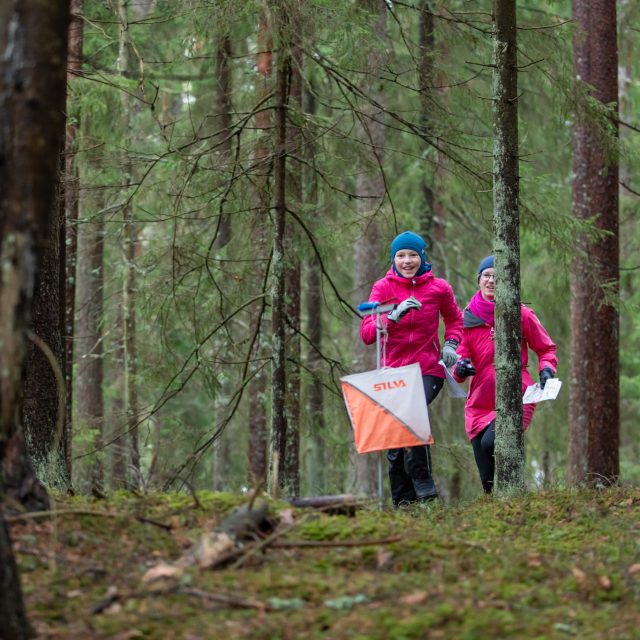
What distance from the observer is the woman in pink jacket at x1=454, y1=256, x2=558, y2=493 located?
8.17m

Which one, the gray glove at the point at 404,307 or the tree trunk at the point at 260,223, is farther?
the tree trunk at the point at 260,223

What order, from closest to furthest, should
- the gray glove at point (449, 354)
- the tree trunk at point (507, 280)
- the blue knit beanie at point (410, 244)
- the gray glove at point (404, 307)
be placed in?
1. the tree trunk at point (507, 280)
2. the gray glove at point (404, 307)
3. the gray glove at point (449, 354)
4. the blue knit beanie at point (410, 244)

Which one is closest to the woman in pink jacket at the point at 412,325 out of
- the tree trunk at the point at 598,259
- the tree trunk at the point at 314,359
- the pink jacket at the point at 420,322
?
the pink jacket at the point at 420,322

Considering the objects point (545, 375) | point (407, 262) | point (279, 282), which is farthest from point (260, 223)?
point (545, 375)

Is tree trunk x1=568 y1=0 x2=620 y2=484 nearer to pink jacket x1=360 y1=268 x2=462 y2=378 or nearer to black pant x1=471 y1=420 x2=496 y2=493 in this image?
black pant x1=471 y1=420 x2=496 y2=493

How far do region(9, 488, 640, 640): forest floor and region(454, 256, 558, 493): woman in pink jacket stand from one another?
253cm

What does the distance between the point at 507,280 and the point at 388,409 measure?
1362 mm

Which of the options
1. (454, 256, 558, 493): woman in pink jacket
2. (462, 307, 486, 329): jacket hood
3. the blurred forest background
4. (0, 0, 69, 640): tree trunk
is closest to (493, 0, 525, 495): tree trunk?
the blurred forest background

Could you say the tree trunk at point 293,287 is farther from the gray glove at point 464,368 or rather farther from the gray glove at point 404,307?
the gray glove at point 464,368

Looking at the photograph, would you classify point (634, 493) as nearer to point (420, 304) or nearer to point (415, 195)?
Result: point (420, 304)

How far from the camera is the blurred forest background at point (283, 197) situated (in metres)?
8.41

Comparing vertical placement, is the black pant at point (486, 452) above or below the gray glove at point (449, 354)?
below

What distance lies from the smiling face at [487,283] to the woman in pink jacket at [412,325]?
0.37m

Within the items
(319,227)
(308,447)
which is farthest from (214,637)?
(308,447)
